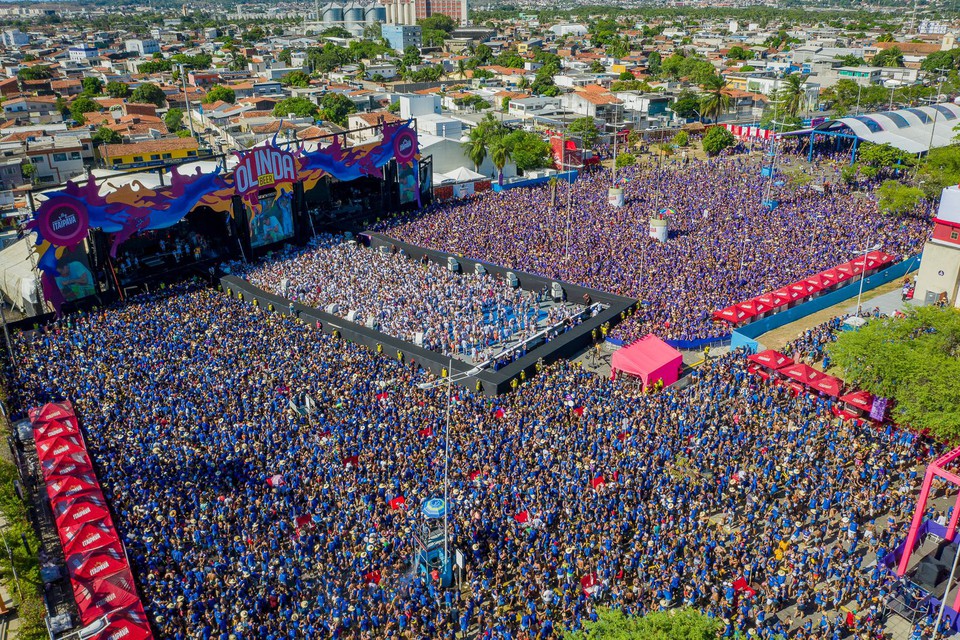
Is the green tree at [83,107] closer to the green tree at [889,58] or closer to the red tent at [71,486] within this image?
the red tent at [71,486]

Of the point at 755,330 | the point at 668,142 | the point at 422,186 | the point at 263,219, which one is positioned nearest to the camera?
the point at 755,330

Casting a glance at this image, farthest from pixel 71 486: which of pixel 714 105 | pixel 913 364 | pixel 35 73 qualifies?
pixel 35 73

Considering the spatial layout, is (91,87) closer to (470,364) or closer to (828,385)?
Result: (470,364)

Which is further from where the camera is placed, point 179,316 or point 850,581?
point 179,316

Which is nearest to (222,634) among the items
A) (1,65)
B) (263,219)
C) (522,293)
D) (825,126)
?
(522,293)

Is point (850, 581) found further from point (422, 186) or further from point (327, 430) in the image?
point (422, 186)

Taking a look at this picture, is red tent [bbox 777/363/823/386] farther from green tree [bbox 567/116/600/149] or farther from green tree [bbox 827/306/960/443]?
green tree [bbox 567/116/600/149]

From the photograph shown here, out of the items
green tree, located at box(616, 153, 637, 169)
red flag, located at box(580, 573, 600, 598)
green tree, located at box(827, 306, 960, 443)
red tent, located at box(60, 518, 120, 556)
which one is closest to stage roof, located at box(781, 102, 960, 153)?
green tree, located at box(616, 153, 637, 169)
